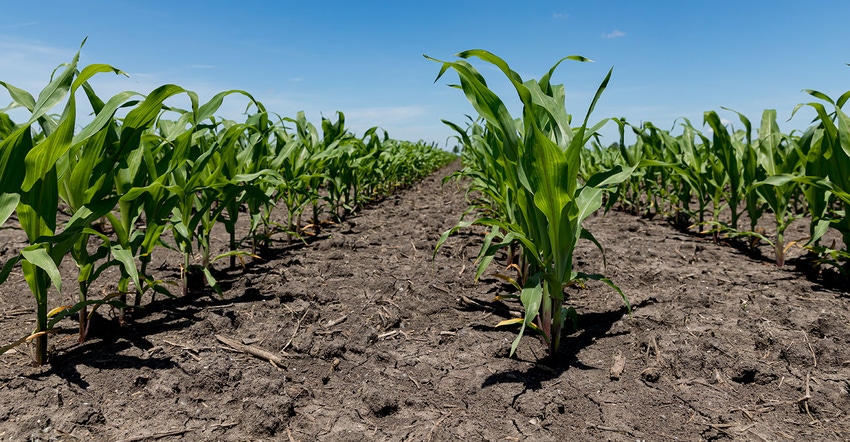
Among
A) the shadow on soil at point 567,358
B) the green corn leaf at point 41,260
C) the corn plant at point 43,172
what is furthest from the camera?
the shadow on soil at point 567,358

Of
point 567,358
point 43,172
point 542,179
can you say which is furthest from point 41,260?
point 567,358

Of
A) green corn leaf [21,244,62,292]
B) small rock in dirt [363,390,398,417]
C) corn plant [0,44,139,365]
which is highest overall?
corn plant [0,44,139,365]

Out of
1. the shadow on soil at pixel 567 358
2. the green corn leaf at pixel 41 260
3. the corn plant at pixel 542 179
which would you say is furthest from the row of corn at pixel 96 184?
the shadow on soil at pixel 567 358

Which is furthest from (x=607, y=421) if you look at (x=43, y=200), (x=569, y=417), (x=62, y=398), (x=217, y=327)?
(x=43, y=200)

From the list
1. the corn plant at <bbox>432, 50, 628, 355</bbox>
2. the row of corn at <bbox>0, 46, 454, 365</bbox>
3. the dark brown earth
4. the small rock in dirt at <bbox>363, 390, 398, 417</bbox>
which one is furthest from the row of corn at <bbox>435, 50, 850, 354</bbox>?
the row of corn at <bbox>0, 46, 454, 365</bbox>

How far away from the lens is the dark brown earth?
1514 mm

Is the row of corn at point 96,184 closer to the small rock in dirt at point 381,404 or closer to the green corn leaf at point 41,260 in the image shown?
the green corn leaf at point 41,260

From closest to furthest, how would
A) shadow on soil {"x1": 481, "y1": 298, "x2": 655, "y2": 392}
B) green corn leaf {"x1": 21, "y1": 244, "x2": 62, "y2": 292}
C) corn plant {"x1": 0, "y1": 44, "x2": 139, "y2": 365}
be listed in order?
green corn leaf {"x1": 21, "y1": 244, "x2": 62, "y2": 292} < corn plant {"x1": 0, "y1": 44, "x2": 139, "y2": 365} < shadow on soil {"x1": 481, "y1": 298, "x2": 655, "y2": 392}

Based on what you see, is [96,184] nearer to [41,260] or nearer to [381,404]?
[41,260]

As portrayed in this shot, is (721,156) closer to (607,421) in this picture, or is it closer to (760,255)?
(760,255)

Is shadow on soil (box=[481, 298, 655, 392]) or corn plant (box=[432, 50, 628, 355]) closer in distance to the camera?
corn plant (box=[432, 50, 628, 355])

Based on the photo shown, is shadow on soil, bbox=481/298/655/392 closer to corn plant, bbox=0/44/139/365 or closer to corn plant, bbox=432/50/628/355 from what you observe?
corn plant, bbox=432/50/628/355

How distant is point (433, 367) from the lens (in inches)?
72.2

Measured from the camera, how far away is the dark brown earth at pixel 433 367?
1.51 metres
